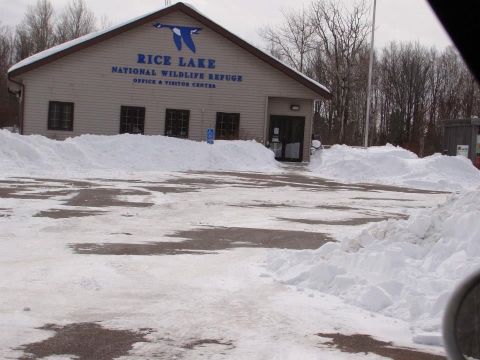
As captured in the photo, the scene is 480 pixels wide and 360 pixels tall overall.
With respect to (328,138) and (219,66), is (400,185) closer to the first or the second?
(219,66)

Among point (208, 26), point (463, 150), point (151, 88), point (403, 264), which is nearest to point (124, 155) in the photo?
point (151, 88)

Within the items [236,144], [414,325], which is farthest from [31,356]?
[236,144]

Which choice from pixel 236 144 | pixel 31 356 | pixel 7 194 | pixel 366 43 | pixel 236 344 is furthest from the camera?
pixel 366 43

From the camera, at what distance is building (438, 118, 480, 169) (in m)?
29.6

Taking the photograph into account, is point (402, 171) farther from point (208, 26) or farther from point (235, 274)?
point (235, 274)

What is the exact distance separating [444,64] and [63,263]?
65366 millimetres

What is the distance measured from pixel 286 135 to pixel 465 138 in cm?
840

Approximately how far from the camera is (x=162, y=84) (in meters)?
32.4

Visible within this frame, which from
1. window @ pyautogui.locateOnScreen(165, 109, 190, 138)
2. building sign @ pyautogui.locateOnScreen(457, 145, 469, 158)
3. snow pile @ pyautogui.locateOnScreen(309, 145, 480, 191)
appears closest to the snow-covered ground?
snow pile @ pyautogui.locateOnScreen(309, 145, 480, 191)

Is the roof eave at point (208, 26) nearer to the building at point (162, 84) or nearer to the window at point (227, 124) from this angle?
the building at point (162, 84)

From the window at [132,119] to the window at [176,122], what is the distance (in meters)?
1.20

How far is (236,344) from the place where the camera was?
5348mm

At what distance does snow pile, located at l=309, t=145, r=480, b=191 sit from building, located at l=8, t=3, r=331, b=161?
590cm

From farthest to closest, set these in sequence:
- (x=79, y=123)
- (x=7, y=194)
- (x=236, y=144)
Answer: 1. (x=79, y=123)
2. (x=236, y=144)
3. (x=7, y=194)
